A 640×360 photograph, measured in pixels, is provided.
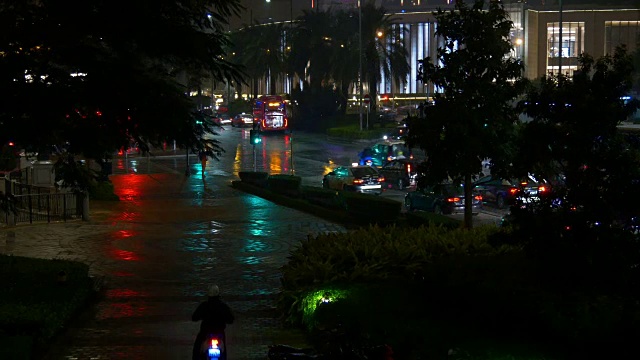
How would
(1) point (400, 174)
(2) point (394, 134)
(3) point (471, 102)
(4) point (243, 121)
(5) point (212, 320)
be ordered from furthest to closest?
1. (4) point (243, 121)
2. (2) point (394, 134)
3. (1) point (400, 174)
4. (3) point (471, 102)
5. (5) point (212, 320)

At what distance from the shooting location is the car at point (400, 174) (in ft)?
141

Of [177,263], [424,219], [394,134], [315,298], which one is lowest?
[177,263]

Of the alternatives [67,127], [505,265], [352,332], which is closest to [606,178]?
[505,265]

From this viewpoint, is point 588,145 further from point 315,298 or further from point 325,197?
point 325,197

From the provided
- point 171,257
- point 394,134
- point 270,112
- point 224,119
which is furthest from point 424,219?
point 224,119

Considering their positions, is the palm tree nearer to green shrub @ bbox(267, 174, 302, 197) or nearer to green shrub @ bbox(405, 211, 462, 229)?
green shrub @ bbox(267, 174, 302, 197)

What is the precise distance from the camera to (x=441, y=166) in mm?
20297

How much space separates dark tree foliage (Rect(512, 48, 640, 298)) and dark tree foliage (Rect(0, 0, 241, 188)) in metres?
5.57

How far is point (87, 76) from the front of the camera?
14.0m

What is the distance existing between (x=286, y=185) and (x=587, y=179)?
2616 cm

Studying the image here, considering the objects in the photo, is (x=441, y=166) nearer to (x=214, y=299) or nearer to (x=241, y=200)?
(x=214, y=299)

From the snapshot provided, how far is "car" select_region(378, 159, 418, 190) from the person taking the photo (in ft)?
141

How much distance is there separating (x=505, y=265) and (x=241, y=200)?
2488cm

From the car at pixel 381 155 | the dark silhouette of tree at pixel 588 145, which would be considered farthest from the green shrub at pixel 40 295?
the car at pixel 381 155
